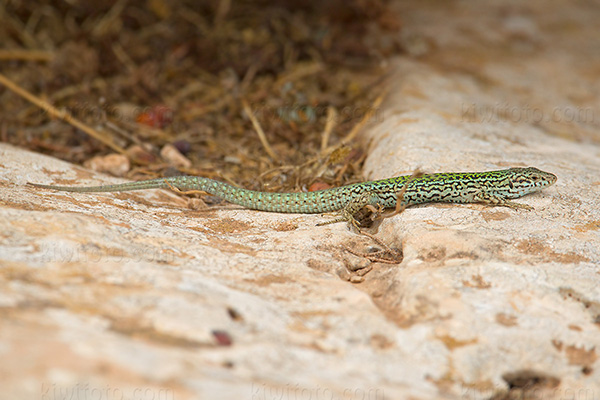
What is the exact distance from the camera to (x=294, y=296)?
338 cm

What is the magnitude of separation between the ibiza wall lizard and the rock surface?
15cm

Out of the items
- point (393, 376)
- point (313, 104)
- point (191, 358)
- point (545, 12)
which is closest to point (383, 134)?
point (313, 104)

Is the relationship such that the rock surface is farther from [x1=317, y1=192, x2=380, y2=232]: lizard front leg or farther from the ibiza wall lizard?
[x1=317, y1=192, x2=380, y2=232]: lizard front leg

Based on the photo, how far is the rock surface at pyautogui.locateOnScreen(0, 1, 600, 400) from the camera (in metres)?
2.43

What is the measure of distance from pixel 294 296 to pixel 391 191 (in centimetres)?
202

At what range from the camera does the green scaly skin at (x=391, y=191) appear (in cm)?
488

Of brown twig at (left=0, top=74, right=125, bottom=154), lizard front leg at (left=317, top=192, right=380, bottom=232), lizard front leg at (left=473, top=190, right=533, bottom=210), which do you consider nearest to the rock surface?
lizard front leg at (left=473, top=190, right=533, bottom=210)

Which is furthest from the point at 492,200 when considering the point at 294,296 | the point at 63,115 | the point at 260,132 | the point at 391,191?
the point at 63,115

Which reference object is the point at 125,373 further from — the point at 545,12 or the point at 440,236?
the point at 545,12

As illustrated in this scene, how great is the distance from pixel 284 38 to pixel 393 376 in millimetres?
7073

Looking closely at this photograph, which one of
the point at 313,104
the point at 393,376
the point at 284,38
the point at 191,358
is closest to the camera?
the point at 191,358

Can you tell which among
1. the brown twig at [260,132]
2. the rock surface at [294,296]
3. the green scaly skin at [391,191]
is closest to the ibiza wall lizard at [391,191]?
the green scaly skin at [391,191]

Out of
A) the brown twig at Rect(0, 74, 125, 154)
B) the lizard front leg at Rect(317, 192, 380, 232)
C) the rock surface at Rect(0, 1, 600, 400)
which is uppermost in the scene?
the rock surface at Rect(0, 1, 600, 400)

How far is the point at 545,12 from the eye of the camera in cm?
1085
